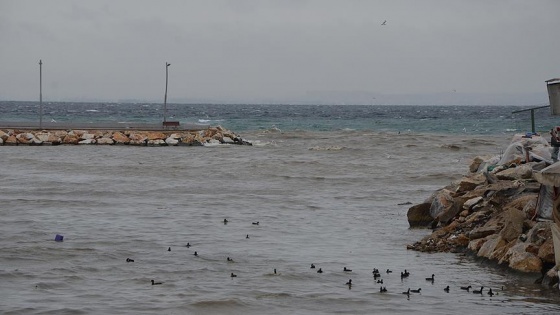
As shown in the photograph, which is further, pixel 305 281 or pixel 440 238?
pixel 440 238

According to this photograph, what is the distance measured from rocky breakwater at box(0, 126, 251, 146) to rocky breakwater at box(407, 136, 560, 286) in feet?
81.2

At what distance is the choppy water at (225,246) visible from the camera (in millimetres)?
10688

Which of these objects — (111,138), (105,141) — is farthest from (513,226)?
(111,138)

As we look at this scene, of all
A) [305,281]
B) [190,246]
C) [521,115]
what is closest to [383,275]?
[305,281]

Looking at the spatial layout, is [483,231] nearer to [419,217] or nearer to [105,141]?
[419,217]

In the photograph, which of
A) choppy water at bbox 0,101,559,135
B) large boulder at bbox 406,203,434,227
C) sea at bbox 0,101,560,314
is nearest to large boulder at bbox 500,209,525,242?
sea at bbox 0,101,560,314

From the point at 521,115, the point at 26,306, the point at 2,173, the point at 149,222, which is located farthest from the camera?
the point at 2,173

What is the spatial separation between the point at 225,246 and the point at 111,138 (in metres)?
28.0

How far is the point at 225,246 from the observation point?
14312 millimetres

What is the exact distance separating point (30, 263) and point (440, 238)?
20.8 ft

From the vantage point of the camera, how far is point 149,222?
658 inches

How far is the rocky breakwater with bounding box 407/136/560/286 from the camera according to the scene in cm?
1176

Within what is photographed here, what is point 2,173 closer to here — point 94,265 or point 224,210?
point 224,210

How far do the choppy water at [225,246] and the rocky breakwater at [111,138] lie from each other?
37.2 ft
